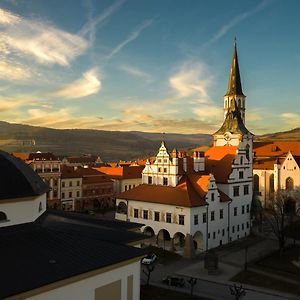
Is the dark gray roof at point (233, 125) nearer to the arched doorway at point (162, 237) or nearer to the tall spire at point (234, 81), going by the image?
the tall spire at point (234, 81)

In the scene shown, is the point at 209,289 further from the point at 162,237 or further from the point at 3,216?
the point at 3,216

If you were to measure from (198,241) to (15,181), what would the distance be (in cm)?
2510

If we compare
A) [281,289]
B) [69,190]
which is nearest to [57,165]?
[69,190]

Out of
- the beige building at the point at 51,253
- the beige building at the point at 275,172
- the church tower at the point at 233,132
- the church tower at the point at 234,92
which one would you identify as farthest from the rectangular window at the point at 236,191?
the beige building at the point at 51,253

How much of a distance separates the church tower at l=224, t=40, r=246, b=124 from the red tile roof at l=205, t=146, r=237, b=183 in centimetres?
1734

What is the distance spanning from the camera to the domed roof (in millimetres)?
17875

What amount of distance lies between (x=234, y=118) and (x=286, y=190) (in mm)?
13875

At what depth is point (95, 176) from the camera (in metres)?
68.6

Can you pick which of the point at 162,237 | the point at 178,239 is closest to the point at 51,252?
the point at 178,239

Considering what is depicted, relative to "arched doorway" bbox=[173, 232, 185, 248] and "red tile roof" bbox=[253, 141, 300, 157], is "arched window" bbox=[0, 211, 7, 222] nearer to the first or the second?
"arched doorway" bbox=[173, 232, 185, 248]

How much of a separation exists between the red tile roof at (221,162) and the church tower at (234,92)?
17.3 m

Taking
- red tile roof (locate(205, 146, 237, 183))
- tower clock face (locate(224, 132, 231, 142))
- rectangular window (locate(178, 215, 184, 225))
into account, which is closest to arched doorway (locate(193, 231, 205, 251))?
rectangular window (locate(178, 215, 184, 225))

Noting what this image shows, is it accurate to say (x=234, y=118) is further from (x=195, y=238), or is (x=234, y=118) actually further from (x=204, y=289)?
(x=204, y=289)

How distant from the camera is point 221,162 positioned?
46.3 metres
